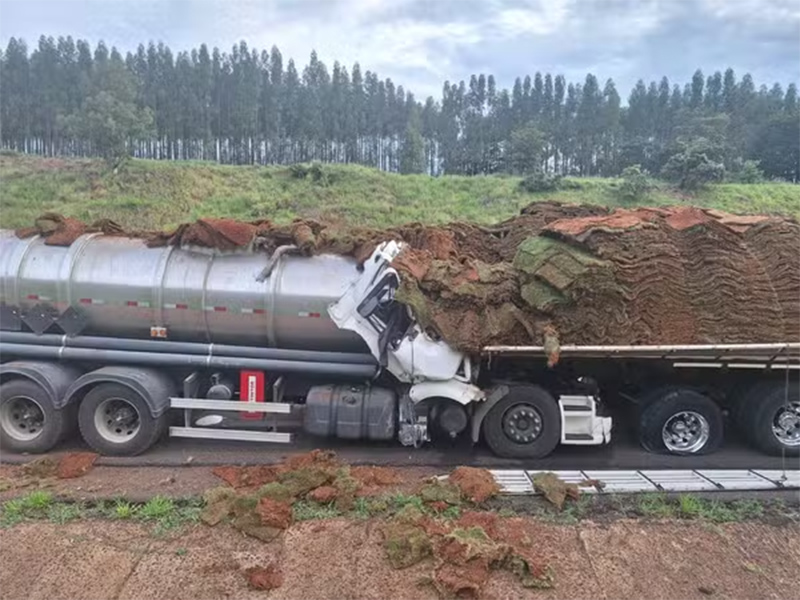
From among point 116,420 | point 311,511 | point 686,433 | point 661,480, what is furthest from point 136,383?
point 686,433

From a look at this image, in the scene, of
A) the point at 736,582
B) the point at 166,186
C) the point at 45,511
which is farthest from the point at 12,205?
the point at 736,582

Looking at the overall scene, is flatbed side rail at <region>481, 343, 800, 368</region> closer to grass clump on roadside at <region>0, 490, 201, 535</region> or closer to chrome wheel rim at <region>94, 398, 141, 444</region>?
grass clump on roadside at <region>0, 490, 201, 535</region>

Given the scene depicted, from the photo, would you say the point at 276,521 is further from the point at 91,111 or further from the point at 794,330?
the point at 91,111

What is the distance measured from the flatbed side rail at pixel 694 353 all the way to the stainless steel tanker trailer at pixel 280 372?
0.04 metres

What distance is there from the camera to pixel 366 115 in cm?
7100

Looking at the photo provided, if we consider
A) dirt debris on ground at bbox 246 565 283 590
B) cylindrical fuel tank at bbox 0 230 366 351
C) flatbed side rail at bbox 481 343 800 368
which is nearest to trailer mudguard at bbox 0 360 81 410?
cylindrical fuel tank at bbox 0 230 366 351

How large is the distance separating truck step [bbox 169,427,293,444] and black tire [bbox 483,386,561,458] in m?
2.59

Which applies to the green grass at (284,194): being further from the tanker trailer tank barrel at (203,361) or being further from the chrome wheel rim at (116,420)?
the chrome wheel rim at (116,420)

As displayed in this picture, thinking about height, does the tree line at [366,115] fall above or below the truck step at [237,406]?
above

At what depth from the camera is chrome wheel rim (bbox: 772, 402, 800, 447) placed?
811 cm

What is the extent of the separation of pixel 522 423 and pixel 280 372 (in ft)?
10.4

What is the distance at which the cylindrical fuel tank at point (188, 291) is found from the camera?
26.7 feet

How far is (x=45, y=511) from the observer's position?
20.3ft

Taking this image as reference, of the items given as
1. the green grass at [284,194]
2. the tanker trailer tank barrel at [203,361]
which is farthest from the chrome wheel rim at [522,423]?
the green grass at [284,194]
